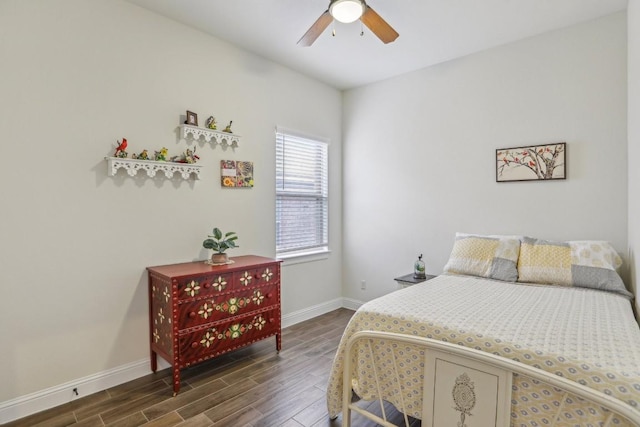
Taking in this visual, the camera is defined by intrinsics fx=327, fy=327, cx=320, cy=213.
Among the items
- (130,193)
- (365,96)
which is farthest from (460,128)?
(130,193)

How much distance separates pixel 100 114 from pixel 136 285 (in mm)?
1275

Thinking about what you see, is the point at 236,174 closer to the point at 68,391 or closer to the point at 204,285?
the point at 204,285

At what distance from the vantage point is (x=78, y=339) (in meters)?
2.23

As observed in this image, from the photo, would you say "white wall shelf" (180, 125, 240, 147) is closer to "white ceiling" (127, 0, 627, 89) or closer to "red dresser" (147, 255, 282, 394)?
"white ceiling" (127, 0, 627, 89)

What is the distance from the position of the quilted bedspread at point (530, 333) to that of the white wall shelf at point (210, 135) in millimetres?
2006

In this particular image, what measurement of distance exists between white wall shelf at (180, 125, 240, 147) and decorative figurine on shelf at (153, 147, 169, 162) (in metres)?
0.21

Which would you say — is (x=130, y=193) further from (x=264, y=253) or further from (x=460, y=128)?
(x=460, y=128)

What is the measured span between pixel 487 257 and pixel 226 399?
2320mm

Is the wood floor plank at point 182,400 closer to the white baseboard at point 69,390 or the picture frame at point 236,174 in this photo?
the white baseboard at point 69,390

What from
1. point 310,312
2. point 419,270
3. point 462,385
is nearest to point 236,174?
point 310,312

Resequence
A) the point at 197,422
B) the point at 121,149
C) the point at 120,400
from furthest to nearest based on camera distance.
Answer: the point at 121,149 < the point at 120,400 < the point at 197,422

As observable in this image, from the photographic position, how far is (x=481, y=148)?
321cm

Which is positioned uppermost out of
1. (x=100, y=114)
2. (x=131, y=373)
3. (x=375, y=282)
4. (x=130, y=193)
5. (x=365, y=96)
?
(x=365, y=96)

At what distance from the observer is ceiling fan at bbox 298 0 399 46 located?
6.56ft
